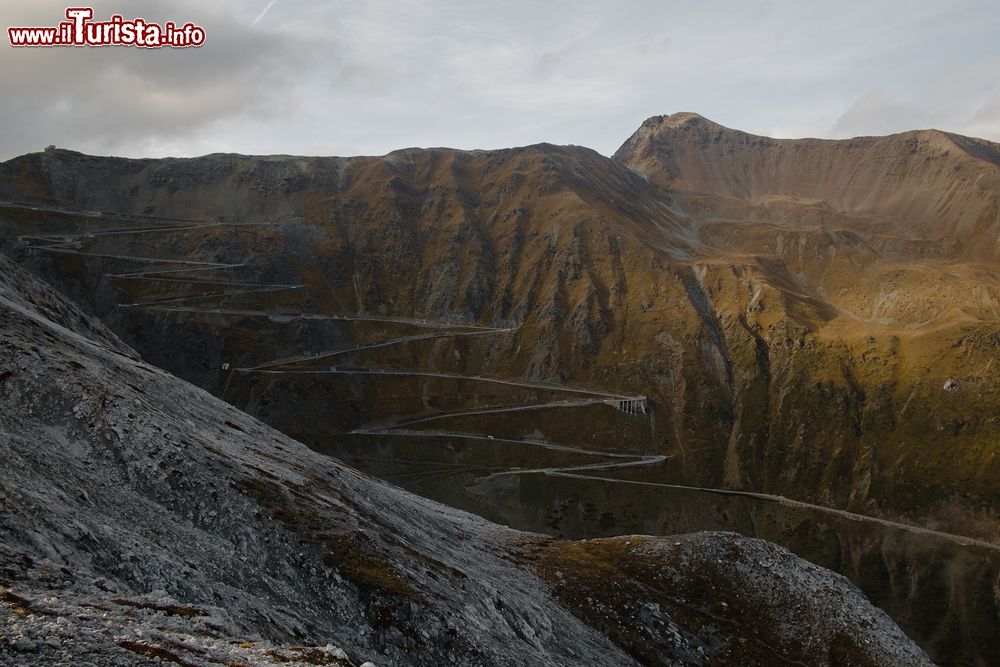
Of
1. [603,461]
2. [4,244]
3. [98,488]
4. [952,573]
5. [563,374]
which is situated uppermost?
[4,244]

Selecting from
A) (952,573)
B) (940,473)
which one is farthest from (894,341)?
(952,573)

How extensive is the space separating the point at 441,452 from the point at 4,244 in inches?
5465

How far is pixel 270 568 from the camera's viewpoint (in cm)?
3762

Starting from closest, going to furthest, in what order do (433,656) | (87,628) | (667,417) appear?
(87,628) → (433,656) → (667,417)

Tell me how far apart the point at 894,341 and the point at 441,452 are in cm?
12776

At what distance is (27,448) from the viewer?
33812 mm

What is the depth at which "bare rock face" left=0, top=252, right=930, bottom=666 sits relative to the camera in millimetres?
23359

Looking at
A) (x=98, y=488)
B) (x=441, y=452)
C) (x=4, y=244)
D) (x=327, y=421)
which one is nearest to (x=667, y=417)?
(x=441, y=452)

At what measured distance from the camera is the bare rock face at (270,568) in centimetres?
2336

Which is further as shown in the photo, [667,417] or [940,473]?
[667,417]

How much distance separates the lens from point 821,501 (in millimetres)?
157250

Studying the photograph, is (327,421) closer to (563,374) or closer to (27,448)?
(563,374)

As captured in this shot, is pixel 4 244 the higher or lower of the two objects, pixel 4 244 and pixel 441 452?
the higher

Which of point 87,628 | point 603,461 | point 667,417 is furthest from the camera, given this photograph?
point 667,417
